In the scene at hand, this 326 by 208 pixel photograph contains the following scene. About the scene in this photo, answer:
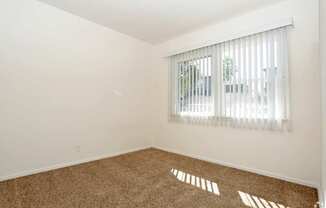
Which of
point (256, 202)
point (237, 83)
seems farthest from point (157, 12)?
point (256, 202)

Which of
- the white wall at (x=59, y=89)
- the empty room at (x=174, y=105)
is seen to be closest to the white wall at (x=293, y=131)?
the empty room at (x=174, y=105)

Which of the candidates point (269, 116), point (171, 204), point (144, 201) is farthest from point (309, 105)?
point (144, 201)

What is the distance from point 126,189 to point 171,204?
605 mm

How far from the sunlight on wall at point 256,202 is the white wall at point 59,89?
2442 millimetres

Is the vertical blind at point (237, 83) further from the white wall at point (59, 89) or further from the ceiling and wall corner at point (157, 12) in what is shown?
the white wall at point (59, 89)

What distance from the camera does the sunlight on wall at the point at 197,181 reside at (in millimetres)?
2045

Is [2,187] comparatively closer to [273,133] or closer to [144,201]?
[144,201]

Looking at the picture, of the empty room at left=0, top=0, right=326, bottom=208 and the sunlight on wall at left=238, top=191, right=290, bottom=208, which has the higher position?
the empty room at left=0, top=0, right=326, bottom=208

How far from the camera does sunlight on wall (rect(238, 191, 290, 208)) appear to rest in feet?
5.65

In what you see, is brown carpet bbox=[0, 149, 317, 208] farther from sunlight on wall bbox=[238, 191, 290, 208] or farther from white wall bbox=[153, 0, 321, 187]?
white wall bbox=[153, 0, 321, 187]

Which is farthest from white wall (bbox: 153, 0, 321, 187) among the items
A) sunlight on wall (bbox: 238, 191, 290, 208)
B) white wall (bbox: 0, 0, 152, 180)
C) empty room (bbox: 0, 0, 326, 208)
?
white wall (bbox: 0, 0, 152, 180)

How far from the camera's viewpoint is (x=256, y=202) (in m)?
1.79

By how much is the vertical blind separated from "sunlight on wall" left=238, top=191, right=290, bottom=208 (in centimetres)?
102

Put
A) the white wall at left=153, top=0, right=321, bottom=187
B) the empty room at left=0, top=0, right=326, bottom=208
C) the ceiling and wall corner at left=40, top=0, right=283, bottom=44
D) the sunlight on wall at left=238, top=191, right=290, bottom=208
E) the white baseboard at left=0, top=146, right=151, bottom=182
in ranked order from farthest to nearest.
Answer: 1. the ceiling and wall corner at left=40, top=0, right=283, bottom=44
2. the white baseboard at left=0, top=146, right=151, bottom=182
3. the white wall at left=153, top=0, right=321, bottom=187
4. the empty room at left=0, top=0, right=326, bottom=208
5. the sunlight on wall at left=238, top=191, right=290, bottom=208
